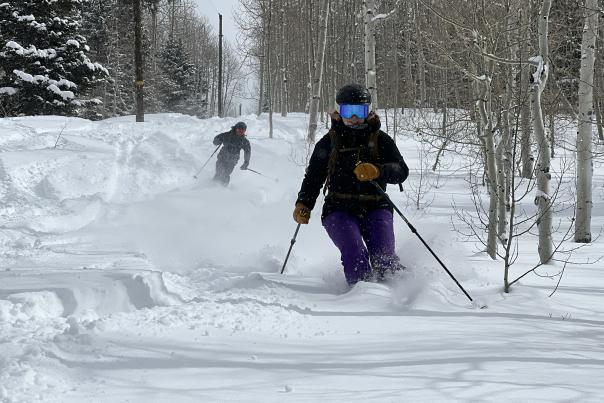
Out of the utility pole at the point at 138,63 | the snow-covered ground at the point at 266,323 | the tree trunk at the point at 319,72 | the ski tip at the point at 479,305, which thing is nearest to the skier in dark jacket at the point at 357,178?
the snow-covered ground at the point at 266,323

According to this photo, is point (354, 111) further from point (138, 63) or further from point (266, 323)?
point (138, 63)

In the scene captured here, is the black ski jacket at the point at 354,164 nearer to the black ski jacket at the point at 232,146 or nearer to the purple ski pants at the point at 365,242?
the purple ski pants at the point at 365,242

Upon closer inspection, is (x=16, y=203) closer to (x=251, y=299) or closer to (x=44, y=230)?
(x=44, y=230)

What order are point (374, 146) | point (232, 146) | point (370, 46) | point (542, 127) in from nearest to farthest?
1. point (374, 146)
2. point (542, 127)
3. point (370, 46)
4. point (232, 146)

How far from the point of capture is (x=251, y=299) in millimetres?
3736

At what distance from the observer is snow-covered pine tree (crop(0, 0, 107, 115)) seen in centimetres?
1844

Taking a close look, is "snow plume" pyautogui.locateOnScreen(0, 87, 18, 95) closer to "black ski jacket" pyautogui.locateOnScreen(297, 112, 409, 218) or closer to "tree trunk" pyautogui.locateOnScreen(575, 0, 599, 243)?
"black ski jacket" pyautogui.locateOnScreen(297, 112, 409, 218)

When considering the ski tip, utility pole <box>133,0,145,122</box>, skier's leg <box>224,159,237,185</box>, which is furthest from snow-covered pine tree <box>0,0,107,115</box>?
the ski tip

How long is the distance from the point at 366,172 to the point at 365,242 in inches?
27.8

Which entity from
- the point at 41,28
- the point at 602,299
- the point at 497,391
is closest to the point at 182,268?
the point at 497,391

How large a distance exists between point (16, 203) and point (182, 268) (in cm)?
585

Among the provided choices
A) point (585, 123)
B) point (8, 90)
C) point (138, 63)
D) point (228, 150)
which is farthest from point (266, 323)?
point (8, 90)

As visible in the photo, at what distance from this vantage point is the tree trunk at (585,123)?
27.9ft

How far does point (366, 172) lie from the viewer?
4.32 metres
